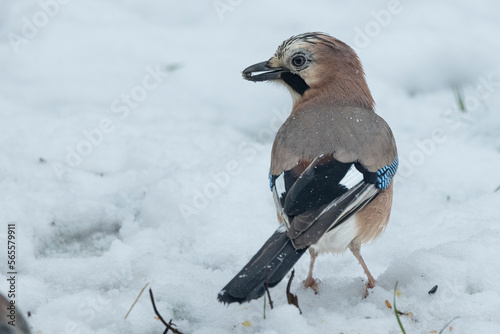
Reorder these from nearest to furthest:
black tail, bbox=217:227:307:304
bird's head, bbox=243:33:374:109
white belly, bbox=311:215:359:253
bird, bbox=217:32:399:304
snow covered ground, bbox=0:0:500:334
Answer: black tail, bbox=217:227:307:304
bird, bbox=217:32:399:304
snow covered ground, bbox=0:0:500:334
white belly, bbox=311:215:359:253
bird's head, bbox=243:33:374:109

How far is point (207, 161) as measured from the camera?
4648 millimetres

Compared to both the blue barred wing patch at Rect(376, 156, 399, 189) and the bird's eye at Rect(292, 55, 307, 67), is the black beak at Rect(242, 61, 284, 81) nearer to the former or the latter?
the bird's eye at Rect(292, 55, 307, 67)

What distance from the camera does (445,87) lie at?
219 inches

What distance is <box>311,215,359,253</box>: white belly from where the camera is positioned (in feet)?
10.1

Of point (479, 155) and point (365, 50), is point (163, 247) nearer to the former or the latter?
point (479, 155)

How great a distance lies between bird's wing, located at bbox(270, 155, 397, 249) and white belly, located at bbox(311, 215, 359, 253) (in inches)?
5.0

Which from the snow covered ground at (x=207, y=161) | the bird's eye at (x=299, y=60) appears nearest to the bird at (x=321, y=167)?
the bird's eye at (x=299, y=60)

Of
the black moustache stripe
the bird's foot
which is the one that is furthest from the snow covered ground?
the black moustache stripe

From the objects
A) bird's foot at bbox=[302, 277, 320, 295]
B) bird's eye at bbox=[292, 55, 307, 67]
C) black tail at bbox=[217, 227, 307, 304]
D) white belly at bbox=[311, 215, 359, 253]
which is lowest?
bird's foot at bbox=[302, 277, 320, 295]

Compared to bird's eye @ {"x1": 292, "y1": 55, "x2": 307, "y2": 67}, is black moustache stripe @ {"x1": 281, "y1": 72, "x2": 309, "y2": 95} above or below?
below

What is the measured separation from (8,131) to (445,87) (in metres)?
3.27

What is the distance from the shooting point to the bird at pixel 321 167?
275 centimetres

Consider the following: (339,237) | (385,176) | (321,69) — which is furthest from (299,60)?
(339,237)

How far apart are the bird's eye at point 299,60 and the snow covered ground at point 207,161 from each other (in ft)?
2.99
